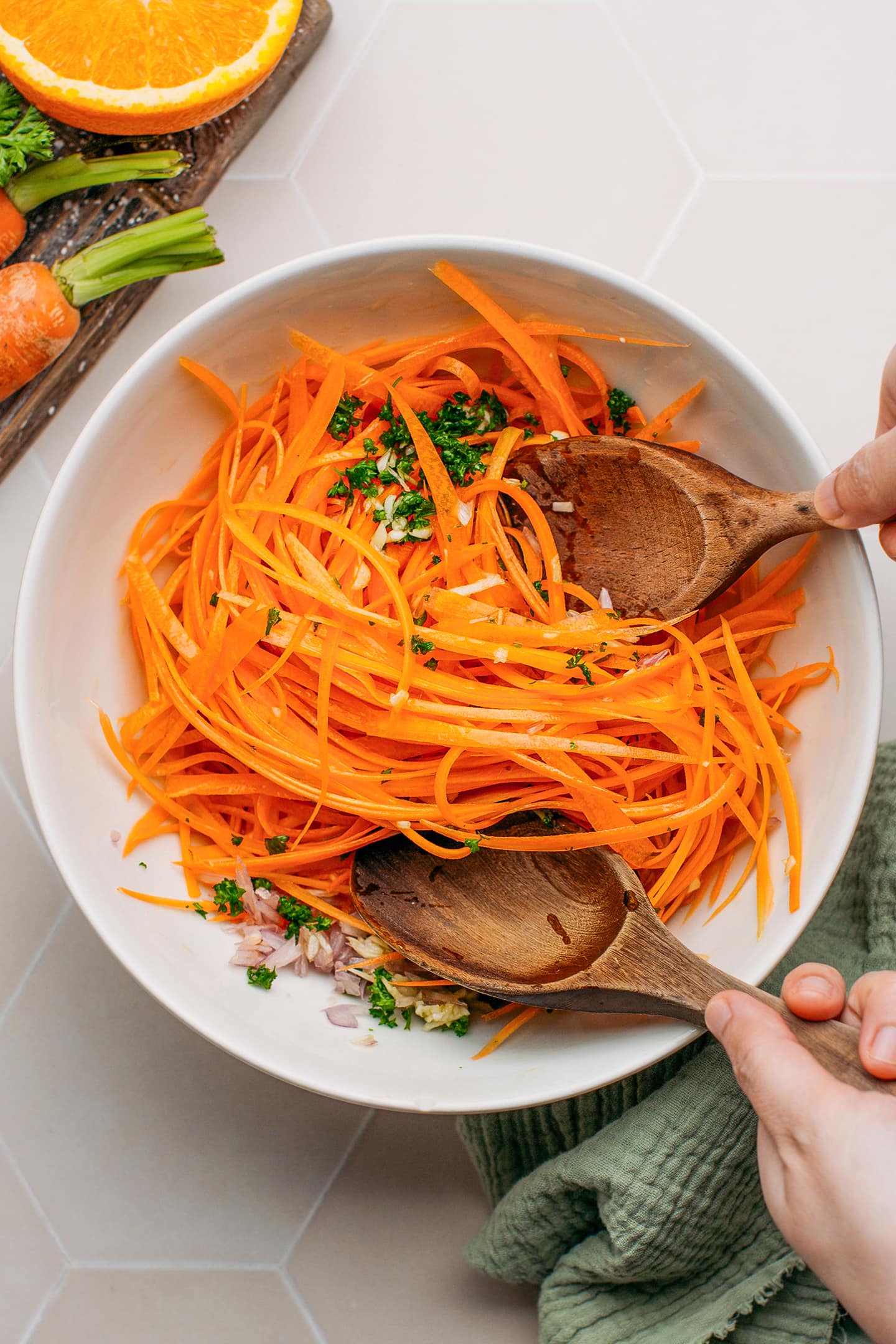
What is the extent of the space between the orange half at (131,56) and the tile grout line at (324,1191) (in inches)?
59.9

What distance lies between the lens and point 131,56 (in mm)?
1324

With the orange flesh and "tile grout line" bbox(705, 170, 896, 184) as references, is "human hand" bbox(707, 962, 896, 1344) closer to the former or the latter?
"tile grout line" bbox(705, 170, 896, 184)

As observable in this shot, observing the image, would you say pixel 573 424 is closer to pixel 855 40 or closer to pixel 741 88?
pixel 741 88

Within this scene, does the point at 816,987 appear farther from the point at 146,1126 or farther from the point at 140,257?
the point at 140,257

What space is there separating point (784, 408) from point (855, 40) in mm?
822

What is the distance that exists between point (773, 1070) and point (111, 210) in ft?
4.72

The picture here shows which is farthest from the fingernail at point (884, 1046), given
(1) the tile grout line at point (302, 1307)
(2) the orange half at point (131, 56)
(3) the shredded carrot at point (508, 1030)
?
(2) the orange half at point (131, 56)

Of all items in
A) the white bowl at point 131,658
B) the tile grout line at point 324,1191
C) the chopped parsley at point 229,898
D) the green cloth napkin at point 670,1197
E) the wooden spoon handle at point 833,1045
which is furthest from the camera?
the tile grout line at point 324,1191

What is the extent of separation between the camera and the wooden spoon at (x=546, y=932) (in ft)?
3.33

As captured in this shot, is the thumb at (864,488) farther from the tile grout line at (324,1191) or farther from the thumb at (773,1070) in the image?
the tile grout line at (324,1191)

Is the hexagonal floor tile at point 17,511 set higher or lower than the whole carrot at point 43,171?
lower

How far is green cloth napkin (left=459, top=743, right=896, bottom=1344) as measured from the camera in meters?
1.30

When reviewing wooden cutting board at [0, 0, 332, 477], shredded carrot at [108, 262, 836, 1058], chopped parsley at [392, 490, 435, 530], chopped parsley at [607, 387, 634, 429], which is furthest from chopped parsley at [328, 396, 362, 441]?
wooden cutting board at [0, 0, 332, 477]

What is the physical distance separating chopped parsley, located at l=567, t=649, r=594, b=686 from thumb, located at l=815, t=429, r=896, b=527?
306mm
